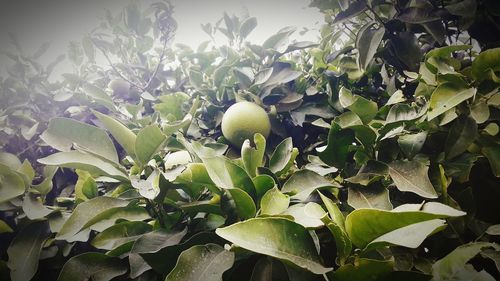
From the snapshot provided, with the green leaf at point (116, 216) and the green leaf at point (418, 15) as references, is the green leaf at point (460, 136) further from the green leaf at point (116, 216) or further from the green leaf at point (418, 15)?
the green leaf at point (116, 216)

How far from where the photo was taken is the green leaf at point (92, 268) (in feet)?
2.43

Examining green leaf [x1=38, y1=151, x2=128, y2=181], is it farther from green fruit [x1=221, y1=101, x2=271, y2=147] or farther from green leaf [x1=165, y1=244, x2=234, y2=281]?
green fruit [x1=221, y1=101, x2=271, y2=147]

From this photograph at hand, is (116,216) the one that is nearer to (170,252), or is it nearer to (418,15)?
(170,252)

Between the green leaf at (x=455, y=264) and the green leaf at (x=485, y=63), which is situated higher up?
the green leaf at (x=485, y=63)

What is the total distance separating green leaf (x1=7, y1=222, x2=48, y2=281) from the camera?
0.82 metres

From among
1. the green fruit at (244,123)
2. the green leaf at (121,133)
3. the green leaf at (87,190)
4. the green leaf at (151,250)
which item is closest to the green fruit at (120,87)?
the green fruit at (244,123)

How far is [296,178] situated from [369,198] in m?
0.19

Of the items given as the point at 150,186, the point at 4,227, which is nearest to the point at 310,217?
the point at 150,186

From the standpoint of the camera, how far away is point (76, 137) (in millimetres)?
839

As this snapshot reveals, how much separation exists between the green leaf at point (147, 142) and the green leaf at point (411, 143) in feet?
2.30

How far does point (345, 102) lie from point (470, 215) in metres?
0.48

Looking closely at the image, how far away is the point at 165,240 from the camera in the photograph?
72 cm

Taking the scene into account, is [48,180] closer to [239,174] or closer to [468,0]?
[239,174]

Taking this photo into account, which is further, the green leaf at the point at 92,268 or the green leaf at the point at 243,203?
the green leaf at the point at 92,268
